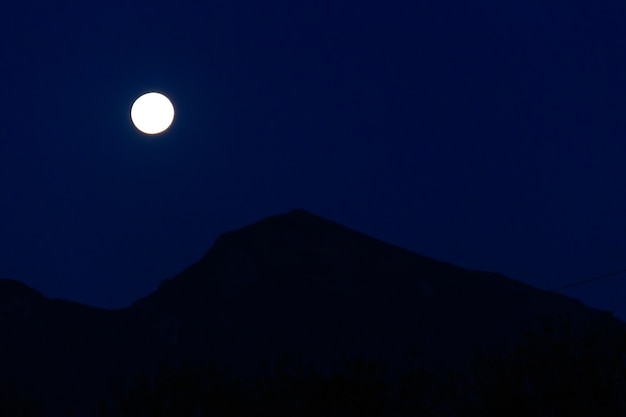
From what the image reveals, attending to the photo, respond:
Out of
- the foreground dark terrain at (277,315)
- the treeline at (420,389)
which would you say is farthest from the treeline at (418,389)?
the foreground dark terrain at (277,315)

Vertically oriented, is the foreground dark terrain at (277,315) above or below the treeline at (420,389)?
above

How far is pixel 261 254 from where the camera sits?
566 feet

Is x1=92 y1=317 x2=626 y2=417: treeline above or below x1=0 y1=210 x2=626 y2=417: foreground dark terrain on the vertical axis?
below

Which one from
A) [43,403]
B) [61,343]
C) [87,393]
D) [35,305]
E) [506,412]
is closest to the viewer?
[506,412]

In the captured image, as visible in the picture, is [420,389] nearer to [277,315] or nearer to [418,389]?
[418,389]

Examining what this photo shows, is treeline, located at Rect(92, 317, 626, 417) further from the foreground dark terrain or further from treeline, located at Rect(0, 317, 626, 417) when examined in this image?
the foreground dark terrain

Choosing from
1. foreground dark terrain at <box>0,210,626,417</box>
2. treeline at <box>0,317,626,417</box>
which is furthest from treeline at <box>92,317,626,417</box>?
foreground dark terrain at <box>0,210,626,417</box>

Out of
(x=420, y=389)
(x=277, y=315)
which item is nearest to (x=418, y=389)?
(x=420, y=389)

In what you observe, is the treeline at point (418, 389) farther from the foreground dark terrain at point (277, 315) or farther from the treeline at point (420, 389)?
the foreground dark terrain at point (277, 315)

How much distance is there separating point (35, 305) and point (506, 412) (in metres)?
136

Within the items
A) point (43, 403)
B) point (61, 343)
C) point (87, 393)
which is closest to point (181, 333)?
point (61, 343)

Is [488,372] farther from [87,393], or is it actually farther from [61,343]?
[61,343]

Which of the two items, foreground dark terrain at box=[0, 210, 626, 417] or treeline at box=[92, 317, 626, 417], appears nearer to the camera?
treeline at box=[92, 317, 626, 417]

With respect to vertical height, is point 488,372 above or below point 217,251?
below
